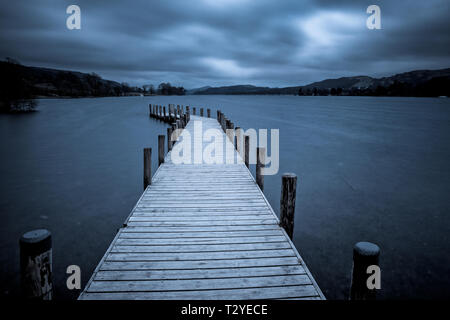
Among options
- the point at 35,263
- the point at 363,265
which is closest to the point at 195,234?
the point at 35,263

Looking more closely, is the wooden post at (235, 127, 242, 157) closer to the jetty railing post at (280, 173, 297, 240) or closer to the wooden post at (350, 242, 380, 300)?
the jetty railing post at (280, 173, 297, 240)

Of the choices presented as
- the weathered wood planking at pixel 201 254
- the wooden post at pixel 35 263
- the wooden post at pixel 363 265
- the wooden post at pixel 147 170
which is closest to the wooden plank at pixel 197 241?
the weathered wood planking at pixel 201 254

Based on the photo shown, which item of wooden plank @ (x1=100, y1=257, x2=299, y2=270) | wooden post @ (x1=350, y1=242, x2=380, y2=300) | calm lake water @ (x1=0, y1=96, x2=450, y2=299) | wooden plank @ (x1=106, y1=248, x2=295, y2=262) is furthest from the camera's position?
calm lake water @ (x1=0, y1=96, x2=450, y2=299)

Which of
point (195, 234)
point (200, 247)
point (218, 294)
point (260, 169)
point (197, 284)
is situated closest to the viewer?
point (218, 294)

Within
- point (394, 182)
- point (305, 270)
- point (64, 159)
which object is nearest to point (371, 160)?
point (394, 182)

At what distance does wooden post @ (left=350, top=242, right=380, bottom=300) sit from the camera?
2.70 metres

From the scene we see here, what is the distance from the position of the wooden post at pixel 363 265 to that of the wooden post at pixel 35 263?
3387 millimetres

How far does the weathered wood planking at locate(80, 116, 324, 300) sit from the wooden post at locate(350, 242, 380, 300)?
0.73 metres

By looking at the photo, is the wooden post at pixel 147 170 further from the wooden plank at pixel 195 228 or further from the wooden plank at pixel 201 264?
the wooden plank at pixel 201 264

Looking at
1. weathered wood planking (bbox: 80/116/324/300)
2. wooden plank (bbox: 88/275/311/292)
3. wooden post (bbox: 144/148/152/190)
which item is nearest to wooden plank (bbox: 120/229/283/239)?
weathered wood planking (bbox: 80/116/324/300)

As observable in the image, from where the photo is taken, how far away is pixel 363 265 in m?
2.75

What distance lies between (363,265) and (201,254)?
2.63 m

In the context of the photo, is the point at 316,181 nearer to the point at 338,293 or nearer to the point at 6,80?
the point at 338,293

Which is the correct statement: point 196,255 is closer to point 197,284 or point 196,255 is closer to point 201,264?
Answer: point 201,264
